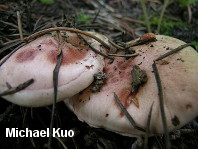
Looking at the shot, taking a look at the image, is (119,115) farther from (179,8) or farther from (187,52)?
(179,8)

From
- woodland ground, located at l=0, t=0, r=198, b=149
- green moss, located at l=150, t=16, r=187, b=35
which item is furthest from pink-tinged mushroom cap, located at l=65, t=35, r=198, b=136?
green moss, located at l=150, t=16, r=187, b=35

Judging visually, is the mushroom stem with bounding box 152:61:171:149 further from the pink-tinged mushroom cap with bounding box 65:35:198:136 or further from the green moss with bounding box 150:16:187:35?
the green moss with bounding box 150:16:187:35

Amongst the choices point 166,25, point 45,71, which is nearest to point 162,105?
point 45,71

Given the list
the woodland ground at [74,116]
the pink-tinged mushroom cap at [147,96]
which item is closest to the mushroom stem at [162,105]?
the pink-tinged mushroom cap at [147,96]

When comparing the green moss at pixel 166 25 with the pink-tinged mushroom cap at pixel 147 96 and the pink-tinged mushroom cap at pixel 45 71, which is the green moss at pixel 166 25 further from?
the pink-tinged mushroom cap at pixel 45 71

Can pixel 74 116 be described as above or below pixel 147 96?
below

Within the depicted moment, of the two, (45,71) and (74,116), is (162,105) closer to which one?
(45,71)

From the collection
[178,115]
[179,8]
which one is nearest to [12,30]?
[178,115]
